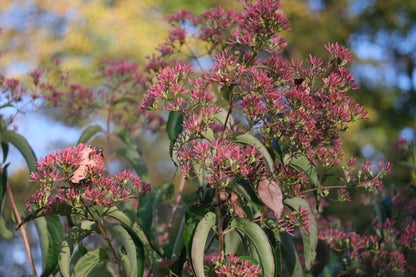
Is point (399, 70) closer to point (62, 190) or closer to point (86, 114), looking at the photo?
point (86, 114)

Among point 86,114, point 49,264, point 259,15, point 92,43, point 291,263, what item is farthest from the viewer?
point 92,43

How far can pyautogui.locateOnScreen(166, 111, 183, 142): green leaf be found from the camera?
35.2 inches

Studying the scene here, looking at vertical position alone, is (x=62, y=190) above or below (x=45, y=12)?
below

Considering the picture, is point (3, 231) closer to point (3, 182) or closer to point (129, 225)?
point (3, 182)

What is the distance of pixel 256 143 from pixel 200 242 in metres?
0.20

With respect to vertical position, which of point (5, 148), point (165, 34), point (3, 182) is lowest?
point (3, 182)

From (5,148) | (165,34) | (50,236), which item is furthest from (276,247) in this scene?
(165,34)

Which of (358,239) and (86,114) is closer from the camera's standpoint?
(358,239)

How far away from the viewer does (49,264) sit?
1.09 m

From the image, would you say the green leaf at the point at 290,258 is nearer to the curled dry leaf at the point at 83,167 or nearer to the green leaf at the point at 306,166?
the green leaf at the point at 306,166

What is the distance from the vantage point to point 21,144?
115cm

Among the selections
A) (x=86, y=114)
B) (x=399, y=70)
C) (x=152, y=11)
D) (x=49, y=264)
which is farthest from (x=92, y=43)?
(x=49, y=264)

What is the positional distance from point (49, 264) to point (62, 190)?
14.4 inches

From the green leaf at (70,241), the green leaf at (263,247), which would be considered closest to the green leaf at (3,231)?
the green leaf at (70,241)
